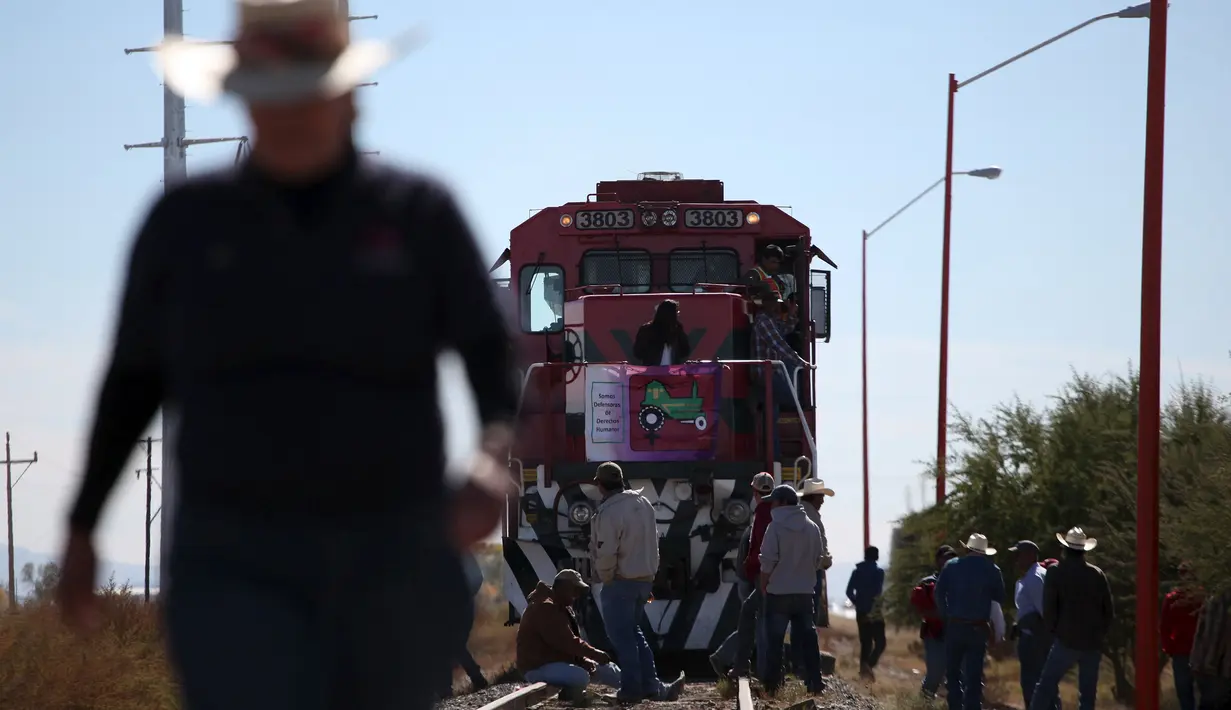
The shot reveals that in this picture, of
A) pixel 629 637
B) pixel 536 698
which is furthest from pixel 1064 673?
pixel 536 698

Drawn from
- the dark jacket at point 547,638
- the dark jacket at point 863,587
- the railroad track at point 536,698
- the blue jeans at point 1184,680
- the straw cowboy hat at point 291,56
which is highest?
the straw cowboy hat at point 291,56

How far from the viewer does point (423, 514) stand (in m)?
3.25

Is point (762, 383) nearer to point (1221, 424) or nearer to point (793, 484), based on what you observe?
point (793, 484)

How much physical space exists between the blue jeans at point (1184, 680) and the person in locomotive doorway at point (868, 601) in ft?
28.4

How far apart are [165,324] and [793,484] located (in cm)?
1295

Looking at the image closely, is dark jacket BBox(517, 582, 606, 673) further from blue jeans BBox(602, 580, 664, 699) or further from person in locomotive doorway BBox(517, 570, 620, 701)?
blue jeans BBox(602, 580, 664, 699)

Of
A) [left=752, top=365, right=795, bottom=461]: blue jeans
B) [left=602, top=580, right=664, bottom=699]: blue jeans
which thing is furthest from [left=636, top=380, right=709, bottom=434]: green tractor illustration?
[left=602, top=580, right=664, bottom=699]: blue jeans

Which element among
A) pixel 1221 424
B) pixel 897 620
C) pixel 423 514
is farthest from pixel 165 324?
pixel 897 620

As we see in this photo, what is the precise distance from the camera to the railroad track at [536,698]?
39.8ft

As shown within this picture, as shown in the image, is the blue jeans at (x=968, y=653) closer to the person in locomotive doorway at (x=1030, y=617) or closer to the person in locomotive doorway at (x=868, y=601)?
the person in locomotive doorway at (x=1030, y=617)

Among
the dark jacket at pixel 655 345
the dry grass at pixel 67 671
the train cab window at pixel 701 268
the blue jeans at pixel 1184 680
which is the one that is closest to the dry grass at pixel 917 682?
the blue jeans at pixel 1184 680

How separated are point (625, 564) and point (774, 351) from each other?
331cm

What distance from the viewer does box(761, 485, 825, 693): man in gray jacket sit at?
46.7 feet

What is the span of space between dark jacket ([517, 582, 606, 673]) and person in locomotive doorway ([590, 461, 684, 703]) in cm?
32
